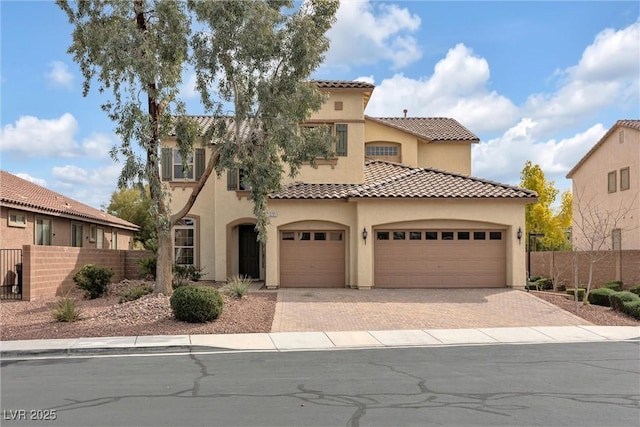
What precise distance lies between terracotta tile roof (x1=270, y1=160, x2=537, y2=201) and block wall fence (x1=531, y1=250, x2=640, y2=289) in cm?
465

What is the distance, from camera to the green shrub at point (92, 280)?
65.0 ft

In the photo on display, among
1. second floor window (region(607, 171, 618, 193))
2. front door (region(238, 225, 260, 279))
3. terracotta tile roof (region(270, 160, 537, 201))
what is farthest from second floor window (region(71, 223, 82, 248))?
second floor window (region(607, 171, 618, 193))

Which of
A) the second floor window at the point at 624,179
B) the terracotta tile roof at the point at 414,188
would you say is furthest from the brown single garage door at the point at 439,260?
the second floor window at the point at 624,179

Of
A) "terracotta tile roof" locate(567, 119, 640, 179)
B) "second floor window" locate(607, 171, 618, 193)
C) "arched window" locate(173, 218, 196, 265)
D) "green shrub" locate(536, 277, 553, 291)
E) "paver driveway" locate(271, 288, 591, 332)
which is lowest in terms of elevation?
"green shrub" locate(536, 277, 553, 291)

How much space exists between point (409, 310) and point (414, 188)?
6294 mm

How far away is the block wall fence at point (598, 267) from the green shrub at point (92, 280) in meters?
17.9

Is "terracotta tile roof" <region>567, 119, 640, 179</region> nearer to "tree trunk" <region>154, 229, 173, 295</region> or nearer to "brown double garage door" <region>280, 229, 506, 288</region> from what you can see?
"brown double garage door" <region>280, 229, 506, 288</region>

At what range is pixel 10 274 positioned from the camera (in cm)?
2056

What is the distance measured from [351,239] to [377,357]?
431 inches

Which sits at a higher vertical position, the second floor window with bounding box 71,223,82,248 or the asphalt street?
the second floor window with bounding box 71,223,82,248

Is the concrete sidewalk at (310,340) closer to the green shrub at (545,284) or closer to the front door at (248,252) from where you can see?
the front door at (248,252)

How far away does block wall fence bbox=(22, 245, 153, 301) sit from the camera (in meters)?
18.8

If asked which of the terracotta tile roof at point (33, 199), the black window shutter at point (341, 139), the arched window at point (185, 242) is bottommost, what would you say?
the arched window at point (185, 242)

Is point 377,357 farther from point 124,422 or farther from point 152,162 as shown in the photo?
point 152,162
